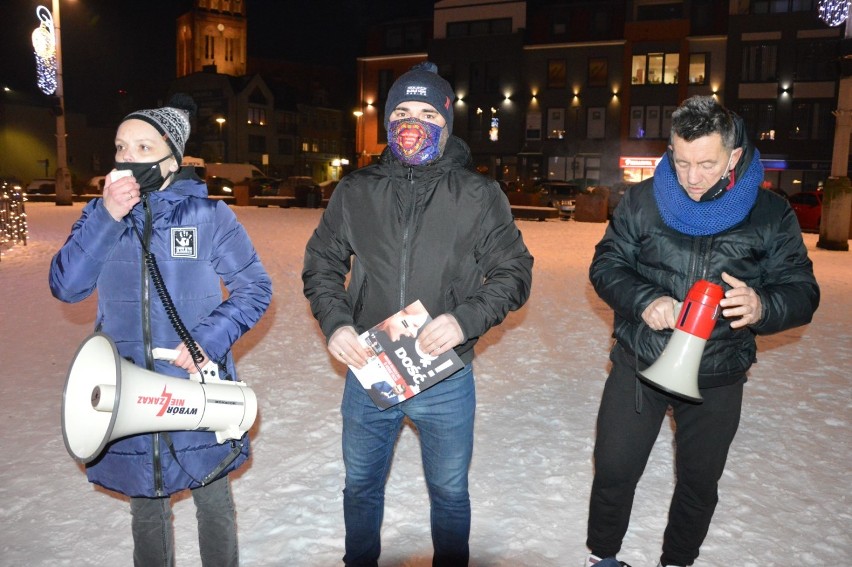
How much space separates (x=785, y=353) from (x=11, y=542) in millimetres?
7779

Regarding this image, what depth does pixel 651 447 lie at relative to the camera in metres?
3.15

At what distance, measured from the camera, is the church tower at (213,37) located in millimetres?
84938

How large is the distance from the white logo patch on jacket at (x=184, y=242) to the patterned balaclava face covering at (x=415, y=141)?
929 mm

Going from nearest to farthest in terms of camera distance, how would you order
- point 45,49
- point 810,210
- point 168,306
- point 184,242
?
point 168,306, point 184,242, point 810,210, point 45,49

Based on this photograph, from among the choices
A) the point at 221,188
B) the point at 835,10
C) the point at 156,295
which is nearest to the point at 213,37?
the point at 221,188

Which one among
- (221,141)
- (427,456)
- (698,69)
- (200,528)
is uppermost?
(698,69)

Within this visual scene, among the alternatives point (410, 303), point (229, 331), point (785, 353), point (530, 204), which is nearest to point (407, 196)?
point (410, 303)

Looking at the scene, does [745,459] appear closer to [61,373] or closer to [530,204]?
[61,373]

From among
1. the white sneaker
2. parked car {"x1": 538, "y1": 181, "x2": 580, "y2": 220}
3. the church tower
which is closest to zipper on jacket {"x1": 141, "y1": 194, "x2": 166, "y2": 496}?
the white sneaker

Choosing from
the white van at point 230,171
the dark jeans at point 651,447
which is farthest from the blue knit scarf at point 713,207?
the white van at point 230,171

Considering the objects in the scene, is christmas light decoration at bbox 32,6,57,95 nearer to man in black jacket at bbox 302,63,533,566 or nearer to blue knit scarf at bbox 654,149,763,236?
man in black jacket at bbox 302,63,533,566

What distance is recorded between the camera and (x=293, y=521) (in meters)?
4.05

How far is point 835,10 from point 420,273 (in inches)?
737

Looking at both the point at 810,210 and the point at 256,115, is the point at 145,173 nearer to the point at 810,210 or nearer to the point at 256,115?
the point at 810,210
